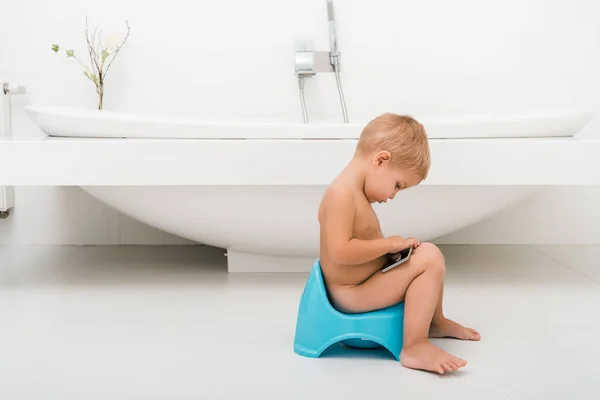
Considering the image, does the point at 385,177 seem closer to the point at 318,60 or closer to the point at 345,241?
the point at 345,241

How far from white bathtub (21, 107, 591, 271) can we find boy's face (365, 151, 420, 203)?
1.83 ft

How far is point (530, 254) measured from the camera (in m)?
2.94

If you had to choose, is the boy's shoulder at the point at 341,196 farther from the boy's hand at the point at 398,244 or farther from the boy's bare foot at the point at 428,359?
the boy's bare foot at the point at 428,359

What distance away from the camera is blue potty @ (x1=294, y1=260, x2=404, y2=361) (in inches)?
63.2

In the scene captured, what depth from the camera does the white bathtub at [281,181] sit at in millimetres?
2158

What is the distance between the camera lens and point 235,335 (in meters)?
1.80

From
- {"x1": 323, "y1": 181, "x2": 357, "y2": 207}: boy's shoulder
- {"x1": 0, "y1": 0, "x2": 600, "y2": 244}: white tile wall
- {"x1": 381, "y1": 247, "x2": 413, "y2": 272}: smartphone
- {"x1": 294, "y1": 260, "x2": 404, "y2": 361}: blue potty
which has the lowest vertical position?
{"x1": 294, "y1": 260, "x2": 404, "y2": 361}: blue potty

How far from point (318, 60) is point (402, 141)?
4.88 feet

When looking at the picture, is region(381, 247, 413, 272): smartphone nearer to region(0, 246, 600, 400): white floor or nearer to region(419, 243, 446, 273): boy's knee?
region(419, 243, 446, 273): boy's knee

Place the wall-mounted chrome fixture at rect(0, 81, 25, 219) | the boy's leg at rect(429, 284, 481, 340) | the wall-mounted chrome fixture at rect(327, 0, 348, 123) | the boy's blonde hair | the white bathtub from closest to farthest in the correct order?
the boy's blonde hair
the boy's leg at rect(429, 284, 481, 340)
the white bathtub
the wall-mounted chrome fixture at rect(0, 81, 25, 219)
the wall-mounted chrome fixture at rect(327, 0, 348, 123)

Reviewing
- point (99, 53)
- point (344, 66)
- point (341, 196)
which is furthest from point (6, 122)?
point (341, 196)

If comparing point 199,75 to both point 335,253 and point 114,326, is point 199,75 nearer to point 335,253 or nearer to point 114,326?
point 114,326

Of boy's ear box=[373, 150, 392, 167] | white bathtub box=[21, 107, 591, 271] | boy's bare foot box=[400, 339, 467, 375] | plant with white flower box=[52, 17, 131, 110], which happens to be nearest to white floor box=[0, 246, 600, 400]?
boy's bare foot box=[400, 339, 467, 375]

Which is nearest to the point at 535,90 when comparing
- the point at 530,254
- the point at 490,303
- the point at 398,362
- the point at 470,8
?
the point at 470,8
